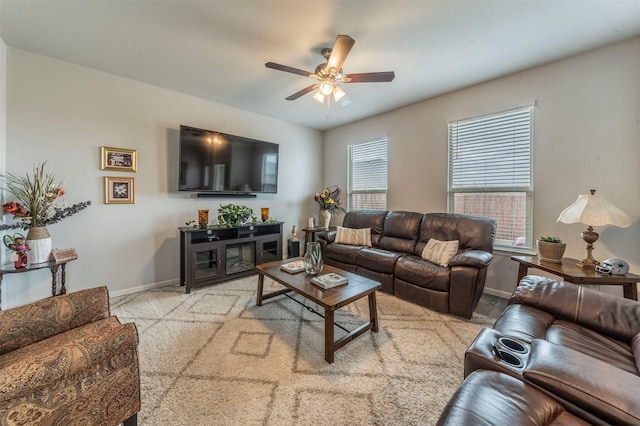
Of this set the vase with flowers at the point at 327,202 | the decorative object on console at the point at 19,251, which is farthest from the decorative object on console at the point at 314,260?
the decorative object on console at the point at 19,251

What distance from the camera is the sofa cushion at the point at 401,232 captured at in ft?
11.2

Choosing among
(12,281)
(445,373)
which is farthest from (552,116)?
(12,281)

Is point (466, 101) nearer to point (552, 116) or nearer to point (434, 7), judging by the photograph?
point (552, 116)

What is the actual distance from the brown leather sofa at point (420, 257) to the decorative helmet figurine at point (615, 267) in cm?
79

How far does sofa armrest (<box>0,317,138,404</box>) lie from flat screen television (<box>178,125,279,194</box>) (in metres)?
2.39

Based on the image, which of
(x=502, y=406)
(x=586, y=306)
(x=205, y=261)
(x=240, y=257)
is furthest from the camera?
(x=240, y=257)

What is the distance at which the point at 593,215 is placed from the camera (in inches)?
80.6

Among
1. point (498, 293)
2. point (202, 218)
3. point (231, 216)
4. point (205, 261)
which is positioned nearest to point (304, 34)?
point (231, 216)

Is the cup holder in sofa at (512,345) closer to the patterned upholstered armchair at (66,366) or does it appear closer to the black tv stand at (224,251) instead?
the patterned upholstered armchair at (66,366)

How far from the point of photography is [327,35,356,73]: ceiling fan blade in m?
1.81

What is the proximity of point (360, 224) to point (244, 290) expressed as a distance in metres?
2.02

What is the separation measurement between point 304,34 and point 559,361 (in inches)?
105

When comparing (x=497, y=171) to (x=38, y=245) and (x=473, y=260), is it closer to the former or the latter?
(x=473, y=260)

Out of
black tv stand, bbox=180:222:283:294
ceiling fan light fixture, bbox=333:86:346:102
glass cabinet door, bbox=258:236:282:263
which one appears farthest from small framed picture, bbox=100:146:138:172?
ceiling fan light fixture, bbox=333:86:346:102
